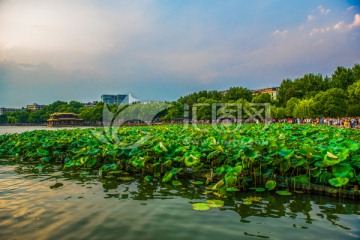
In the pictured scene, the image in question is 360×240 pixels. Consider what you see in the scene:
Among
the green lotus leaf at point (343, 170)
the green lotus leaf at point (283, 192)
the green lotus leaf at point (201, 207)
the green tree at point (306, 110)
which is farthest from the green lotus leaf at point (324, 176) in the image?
the green tree at point (306, 110)

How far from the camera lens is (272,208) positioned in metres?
5.31

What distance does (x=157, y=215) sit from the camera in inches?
199

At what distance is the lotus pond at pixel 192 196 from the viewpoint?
4.43 m

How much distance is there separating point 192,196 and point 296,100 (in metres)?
52.5

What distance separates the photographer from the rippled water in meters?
4.28

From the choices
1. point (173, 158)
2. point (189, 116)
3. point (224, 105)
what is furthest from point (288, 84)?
point (173, 158)

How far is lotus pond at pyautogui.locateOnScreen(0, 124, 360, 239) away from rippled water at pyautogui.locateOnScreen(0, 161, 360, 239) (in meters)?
0.02

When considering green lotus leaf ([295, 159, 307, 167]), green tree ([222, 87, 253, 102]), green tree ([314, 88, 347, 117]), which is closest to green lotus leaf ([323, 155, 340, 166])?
green lotus leaf ([295, 159, 307, 167])

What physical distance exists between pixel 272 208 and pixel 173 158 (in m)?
2.88

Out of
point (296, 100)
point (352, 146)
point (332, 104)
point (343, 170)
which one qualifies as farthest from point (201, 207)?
point (296, 100)

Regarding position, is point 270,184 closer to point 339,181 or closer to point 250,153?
point 250,153

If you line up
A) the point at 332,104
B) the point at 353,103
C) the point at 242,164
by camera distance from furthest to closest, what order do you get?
the point at 353,103 < the point at 332,104 < the point at 242,164

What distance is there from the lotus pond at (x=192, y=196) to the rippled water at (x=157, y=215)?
16 mm

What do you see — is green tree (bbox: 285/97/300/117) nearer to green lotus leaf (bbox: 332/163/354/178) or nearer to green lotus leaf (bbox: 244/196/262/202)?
green lotus leaf (bbox: 332/163/354/178)
